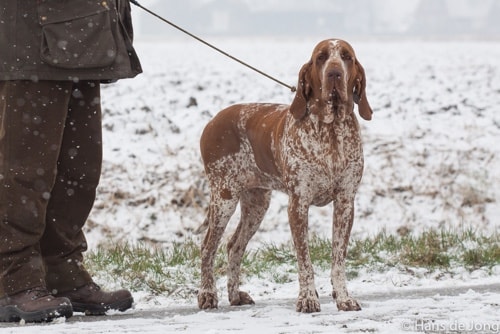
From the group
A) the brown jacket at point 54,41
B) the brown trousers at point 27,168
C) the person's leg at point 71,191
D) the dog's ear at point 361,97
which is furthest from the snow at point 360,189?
the brown jacket at point 54,41

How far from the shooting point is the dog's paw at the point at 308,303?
4516 mm

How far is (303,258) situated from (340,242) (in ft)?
0.78

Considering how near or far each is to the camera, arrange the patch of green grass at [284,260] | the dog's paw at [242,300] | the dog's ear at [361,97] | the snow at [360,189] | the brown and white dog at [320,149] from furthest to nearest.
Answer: the patch of green grass at [284,260], the dog's paw at [242,300], the dog's ear at [361,97], the brown and white dog at [320,149], the snow at [360,189]

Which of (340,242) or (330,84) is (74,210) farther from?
(330,84)

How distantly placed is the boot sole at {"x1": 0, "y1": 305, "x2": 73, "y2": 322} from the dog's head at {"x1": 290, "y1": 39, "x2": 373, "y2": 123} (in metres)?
1.63

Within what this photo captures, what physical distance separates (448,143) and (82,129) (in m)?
7.54

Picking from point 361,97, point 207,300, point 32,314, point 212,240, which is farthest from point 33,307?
point 361,97

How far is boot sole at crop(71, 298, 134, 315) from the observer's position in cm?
484

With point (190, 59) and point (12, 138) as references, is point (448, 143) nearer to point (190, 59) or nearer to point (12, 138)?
point (12, 138)

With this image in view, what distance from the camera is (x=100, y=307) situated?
4844 mm

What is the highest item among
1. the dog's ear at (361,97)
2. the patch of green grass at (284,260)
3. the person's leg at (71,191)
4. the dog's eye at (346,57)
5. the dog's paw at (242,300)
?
the dog's eye at (346,57)

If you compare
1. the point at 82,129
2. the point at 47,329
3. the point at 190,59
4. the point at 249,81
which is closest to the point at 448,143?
the point at 249,81

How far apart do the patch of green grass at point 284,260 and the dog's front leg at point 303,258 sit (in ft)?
3.92

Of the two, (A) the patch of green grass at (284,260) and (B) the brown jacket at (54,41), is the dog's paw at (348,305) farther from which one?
(B) the brown jacket at (54,41)
